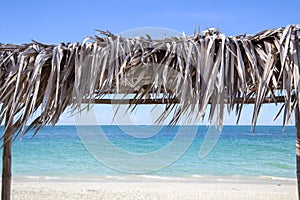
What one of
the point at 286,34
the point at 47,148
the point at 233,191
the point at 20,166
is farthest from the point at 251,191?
the point at 47,148

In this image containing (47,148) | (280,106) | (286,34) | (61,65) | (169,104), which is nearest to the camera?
(286,34)

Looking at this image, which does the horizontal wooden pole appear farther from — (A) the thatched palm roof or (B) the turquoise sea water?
(B) the turquoise sea water

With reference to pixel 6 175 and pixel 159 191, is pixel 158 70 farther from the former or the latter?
pixel 159 191

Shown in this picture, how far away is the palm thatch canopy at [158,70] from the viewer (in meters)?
1.78

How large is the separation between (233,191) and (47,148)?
1167cm

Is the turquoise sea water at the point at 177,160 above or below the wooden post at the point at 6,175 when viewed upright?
below

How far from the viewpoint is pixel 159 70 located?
74.6 inches

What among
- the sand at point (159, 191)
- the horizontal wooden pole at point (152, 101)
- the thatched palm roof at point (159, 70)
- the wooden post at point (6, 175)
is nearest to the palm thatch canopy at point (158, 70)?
the thatched palm roof at point (159, 70)

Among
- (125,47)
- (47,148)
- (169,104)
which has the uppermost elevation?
(125,47)

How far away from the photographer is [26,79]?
6.32 feet

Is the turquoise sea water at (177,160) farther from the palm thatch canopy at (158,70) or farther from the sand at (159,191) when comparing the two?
the palm thatch canopy at (158,70)

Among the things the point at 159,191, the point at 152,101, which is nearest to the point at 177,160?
the point at 159,191

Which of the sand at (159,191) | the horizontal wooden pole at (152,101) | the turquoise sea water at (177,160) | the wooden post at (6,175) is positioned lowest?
the turquoise sea water at (177,160)

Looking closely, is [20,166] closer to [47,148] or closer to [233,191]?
[47,148]
